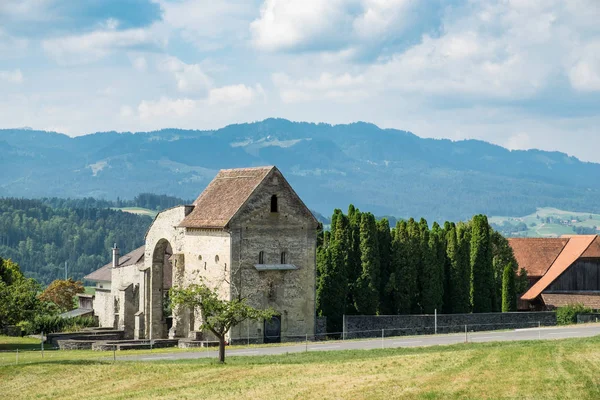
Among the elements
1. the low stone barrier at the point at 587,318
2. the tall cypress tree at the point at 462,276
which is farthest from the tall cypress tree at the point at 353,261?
the low stone barrier at the point at 587,318

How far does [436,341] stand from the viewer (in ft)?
193

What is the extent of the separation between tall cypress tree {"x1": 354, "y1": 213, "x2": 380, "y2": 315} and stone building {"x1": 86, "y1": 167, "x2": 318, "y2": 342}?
17.7ft

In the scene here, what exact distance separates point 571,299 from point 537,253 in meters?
13.5

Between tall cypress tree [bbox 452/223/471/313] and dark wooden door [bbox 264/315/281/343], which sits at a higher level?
tall cypress tree [bbox 452/223/471/313]

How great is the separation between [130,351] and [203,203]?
13.2 m

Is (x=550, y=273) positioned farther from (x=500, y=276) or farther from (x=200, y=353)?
(x=200, y=353)

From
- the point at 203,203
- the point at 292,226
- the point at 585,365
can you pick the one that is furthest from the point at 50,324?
the point at 585,365

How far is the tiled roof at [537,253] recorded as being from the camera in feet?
307

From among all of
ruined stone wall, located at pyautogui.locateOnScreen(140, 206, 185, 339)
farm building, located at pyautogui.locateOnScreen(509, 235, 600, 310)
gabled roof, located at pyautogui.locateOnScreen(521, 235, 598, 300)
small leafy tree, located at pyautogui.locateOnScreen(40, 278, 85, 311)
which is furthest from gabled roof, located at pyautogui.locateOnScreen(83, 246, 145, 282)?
farm building, located at pyautogui.locateOnScreen(509, 235, 600, 310)

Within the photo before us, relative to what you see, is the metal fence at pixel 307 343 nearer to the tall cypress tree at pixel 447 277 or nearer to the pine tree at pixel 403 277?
the pine tree at pixel 403 277

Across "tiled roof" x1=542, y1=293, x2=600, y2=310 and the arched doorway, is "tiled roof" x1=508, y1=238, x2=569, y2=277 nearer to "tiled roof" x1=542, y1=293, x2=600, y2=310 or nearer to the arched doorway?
"tiled roof" x1=542, y1=293, x2=600, y2=310

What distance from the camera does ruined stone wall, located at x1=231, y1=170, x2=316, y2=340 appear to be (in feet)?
214

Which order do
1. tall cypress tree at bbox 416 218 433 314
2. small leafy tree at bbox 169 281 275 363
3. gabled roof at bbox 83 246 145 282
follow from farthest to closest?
gabled roof at bbox 83 246 145 282
tall cypress tree at bbox 416 218 433 314
small leafy tree at bbox 169 281 275 363

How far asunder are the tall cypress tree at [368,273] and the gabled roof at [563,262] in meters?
18.6
